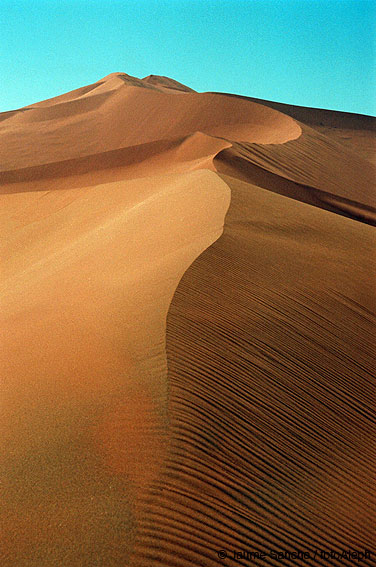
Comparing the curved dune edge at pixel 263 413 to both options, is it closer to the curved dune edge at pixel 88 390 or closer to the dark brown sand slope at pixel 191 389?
the dark brown sand slope at pixel 191 389

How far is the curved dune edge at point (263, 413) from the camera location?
4828mm

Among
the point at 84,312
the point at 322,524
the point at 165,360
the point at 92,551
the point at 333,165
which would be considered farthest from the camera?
the point at 333,165

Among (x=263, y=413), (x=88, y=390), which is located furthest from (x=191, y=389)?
(x=88, y=390)

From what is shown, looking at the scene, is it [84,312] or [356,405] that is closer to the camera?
[356,405]

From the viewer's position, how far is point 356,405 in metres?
7.42

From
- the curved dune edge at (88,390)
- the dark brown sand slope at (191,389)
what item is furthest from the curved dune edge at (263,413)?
the curved dune edge at (88,390)

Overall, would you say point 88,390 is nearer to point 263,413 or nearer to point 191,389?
point 191,389

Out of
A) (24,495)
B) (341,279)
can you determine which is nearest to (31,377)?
(24,495)

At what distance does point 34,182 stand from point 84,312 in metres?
21.5

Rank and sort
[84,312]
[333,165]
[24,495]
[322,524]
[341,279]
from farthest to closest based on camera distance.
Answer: [333,165]
[341,279]
[84,312]
[322,524]
[24,495]

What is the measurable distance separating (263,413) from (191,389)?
877mm

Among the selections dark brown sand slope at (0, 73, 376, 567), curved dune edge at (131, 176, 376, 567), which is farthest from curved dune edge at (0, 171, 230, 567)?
curved dune edge at (131, 176, 376, 567)

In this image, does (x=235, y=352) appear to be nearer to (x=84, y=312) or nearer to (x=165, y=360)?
(x=165, y=360)

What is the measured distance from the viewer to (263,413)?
20.6 ft
